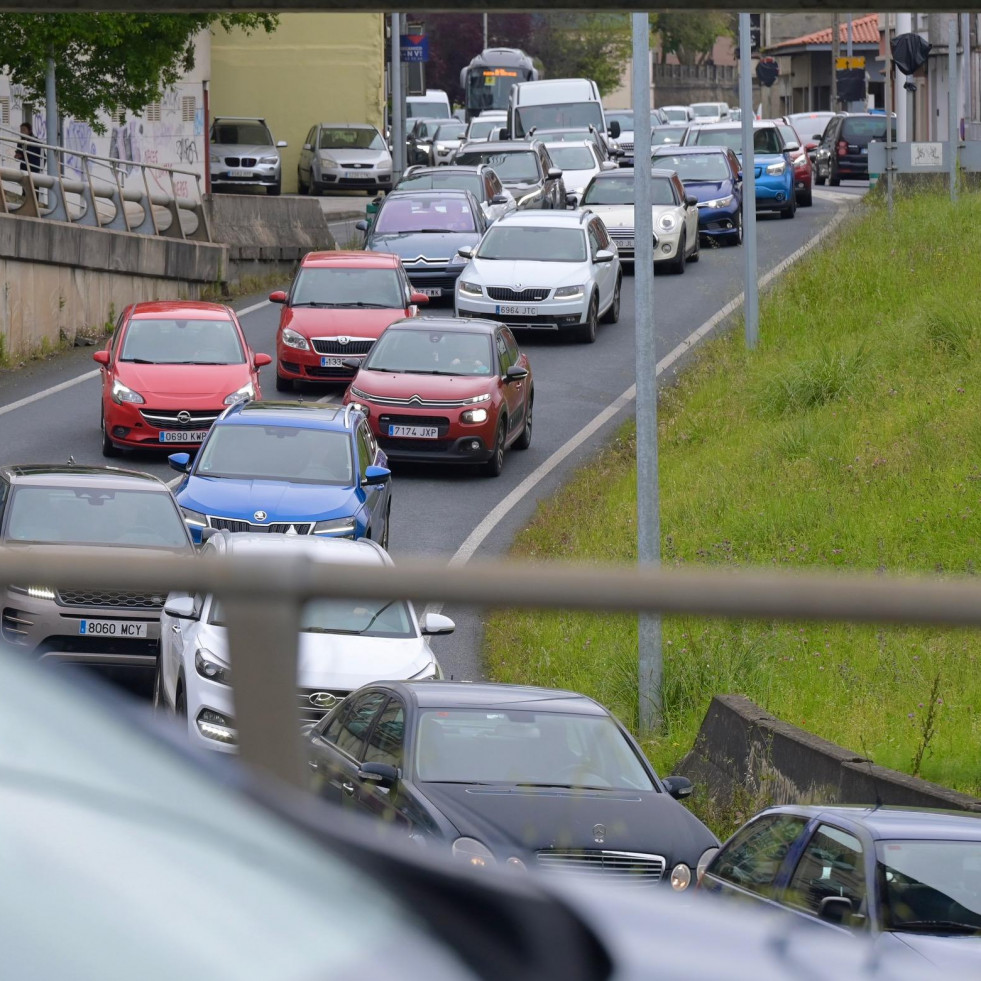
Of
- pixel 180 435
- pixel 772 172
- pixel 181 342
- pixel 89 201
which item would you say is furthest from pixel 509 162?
pixel 180 435

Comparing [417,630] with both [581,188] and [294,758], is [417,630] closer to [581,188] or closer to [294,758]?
[294,758]

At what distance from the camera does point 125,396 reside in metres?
20.5

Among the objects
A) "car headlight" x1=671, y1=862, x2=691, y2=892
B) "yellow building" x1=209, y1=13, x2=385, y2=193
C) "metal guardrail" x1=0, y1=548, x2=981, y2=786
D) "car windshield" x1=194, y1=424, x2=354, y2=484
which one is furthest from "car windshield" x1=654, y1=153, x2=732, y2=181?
"metal guardrail" x1=0, y1=548, x2=981, y2=786

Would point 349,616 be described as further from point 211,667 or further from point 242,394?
point 242,394

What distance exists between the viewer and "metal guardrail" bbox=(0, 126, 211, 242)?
27.5 m

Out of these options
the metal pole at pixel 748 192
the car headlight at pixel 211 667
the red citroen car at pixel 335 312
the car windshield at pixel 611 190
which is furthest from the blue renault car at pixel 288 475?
the car windshield at pixel 611 190

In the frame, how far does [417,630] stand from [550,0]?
705 cm

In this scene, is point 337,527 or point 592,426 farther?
point 592,426

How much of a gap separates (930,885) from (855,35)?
91869mm

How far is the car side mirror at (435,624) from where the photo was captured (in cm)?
218

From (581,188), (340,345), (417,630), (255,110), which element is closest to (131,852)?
(417,630)

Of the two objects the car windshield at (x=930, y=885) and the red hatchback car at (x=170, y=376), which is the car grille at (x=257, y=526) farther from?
the car windshield at (x=930, y=885)

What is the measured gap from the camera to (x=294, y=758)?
2035mm

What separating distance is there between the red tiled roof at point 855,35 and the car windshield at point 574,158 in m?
49.9
